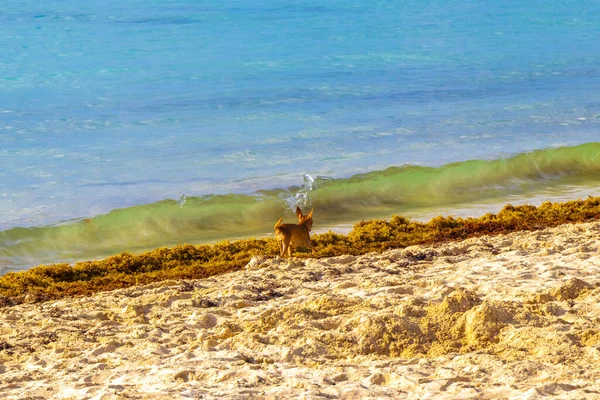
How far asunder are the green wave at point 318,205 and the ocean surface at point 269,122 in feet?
0.13

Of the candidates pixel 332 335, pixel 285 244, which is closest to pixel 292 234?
pixel 285 244

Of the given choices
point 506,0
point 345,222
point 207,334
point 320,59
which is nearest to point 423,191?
point 345,222

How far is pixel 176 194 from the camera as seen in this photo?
1352 centimetres

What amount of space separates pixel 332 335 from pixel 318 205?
691 cm

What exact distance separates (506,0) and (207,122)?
→ 84.0ft

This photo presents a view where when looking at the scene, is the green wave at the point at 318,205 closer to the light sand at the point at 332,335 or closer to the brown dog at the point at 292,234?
the brown dog at the point at 292,234

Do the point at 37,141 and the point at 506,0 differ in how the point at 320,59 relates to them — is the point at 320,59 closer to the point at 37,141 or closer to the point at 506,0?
the point at 37,141

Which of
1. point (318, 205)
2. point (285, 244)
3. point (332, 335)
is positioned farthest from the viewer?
point (318, 205)

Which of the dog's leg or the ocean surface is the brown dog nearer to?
the dog's leg

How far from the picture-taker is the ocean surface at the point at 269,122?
499 inches

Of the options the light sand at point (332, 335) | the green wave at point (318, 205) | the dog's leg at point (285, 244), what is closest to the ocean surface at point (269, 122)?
the green wave at point (318, 205)

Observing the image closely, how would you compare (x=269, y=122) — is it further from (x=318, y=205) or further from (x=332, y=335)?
(x=332, y=335)

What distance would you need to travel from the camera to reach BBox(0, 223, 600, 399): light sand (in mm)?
5145

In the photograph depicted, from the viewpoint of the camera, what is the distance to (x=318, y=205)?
42.0 ft
